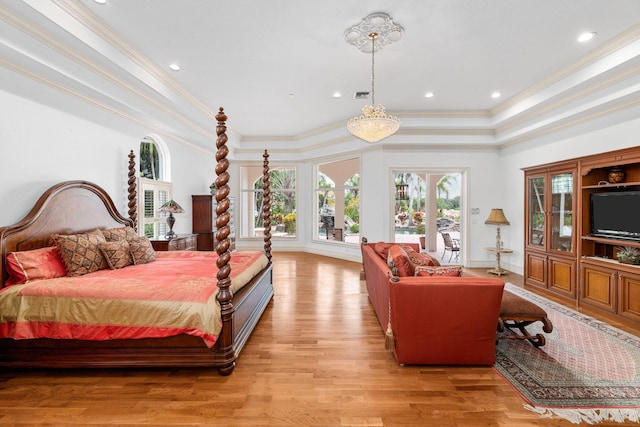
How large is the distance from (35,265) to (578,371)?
4.92 m

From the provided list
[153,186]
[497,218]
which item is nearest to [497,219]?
[497,218]

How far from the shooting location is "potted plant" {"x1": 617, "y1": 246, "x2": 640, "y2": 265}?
3572mm

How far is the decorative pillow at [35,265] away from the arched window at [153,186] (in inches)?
76.5

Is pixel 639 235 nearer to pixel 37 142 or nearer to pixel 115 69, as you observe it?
pixel 115 69

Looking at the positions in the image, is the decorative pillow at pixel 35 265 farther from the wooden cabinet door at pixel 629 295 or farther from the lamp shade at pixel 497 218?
the lamp shade at pixel 497 218

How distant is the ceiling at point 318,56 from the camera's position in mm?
2881

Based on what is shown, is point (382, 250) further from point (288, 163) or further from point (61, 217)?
point (288, 163)

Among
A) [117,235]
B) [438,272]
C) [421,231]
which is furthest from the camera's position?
[421,231]

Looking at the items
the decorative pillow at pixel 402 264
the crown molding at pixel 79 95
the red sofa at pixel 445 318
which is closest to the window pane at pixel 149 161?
the crown molding at pixel 79 95

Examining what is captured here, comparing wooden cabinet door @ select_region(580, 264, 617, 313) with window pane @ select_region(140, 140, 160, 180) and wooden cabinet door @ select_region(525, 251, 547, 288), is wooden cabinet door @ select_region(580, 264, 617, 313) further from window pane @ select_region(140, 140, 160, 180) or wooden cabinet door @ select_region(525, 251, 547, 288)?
window pane @ select_region(140, 140, 160, 180)

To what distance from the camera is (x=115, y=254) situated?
338cm

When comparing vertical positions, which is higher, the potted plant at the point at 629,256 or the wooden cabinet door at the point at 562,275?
the potted plant at the point at 629,256

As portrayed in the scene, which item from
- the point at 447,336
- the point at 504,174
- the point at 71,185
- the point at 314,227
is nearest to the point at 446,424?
the point at 447,336

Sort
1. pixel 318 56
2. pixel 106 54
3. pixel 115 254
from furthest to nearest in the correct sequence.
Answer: pixel 318 56 < pixel 115 254 < pixel 106 54
